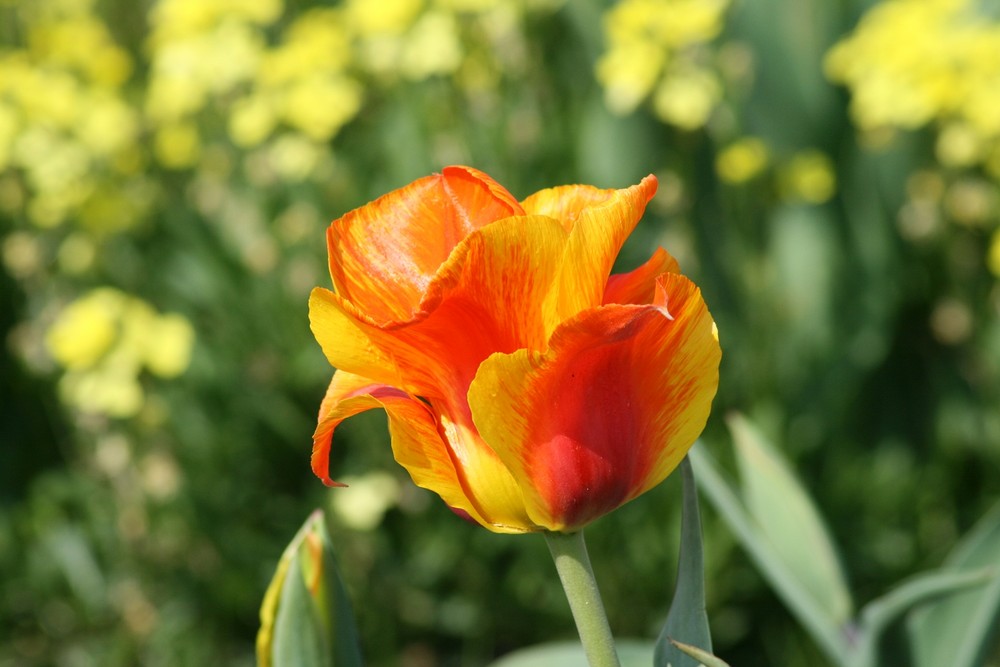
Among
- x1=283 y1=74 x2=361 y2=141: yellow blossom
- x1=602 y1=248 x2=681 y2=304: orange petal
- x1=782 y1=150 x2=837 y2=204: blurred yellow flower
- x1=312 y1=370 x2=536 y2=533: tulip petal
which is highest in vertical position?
x1=602 y1=248 x2=681 y2=304: orange petal

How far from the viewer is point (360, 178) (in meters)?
2.35

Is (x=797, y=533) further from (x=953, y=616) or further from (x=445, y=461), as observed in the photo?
(x=445, y=461)

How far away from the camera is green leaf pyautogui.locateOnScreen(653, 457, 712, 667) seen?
47cm

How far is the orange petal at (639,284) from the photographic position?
1.48ft

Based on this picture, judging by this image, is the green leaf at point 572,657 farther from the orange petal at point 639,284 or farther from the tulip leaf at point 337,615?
the orange petal at point 639,284

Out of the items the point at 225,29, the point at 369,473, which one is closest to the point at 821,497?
the point at 369,473

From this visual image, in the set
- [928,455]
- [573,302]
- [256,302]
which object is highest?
[573,302]

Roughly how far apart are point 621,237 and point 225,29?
209 cm

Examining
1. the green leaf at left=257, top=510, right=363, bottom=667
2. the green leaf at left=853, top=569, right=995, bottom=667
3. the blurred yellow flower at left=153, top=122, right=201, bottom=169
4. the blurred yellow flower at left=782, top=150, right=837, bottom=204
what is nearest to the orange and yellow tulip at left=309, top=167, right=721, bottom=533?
the green leaf at left=257, top=510, right=363, bottom=667

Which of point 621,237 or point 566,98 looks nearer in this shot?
point 621,237

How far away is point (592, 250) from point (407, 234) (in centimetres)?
8

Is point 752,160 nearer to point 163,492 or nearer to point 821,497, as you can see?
point 821,497

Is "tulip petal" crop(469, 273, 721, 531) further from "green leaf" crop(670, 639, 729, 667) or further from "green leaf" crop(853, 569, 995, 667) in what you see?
"green leaf" crop(853, 569, 995, 667)

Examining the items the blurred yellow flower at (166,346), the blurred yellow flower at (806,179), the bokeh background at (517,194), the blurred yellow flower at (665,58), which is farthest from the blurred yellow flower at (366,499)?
the blurred yellow flower at (806,179)
